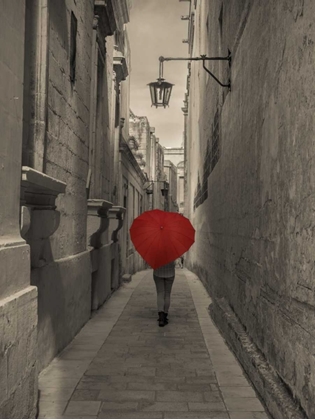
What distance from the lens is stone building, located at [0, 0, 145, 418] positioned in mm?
3113

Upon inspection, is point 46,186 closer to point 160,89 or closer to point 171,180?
point 160,89

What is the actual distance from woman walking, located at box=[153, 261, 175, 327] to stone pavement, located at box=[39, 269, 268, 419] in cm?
20

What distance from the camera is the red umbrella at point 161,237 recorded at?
6707 mm

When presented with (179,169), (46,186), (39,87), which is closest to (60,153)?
(39,87)

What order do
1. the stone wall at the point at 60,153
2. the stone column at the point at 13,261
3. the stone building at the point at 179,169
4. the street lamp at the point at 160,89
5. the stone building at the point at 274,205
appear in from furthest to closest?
the stone building at the point at 179,169 → the street lamp at the point at 160,89 → the stone wall at the point at 60,153 → the stone building at the point at 274,205 → the stone column at the point at 13,261

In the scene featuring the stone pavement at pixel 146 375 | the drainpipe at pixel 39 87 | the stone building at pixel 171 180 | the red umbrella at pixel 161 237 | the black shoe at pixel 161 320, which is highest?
the stone building at pixel 171 180

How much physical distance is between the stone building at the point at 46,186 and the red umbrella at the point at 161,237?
91 centimetres

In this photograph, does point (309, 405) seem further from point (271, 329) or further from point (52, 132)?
point (52, 132)

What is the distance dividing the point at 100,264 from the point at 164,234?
8.71 feet

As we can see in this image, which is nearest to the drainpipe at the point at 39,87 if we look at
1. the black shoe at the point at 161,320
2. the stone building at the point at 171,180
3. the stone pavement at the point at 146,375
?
the stone pavement at the point at 146,375

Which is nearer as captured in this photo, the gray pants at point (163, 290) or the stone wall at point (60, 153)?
the stone wall at point (60, 153)

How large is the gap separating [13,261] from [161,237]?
3720 mm

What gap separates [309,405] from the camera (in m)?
2.83

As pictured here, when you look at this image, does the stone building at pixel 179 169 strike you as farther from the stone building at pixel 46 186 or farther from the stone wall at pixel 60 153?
the stone wall at pixel 60 153
